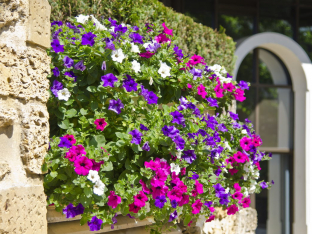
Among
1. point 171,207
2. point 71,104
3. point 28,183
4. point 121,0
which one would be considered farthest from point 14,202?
point 121,0

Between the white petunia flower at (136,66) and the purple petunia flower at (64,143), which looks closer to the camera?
the purple petunia flower at (64,143)

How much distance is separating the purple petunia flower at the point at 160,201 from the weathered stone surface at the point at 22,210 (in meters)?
0.68

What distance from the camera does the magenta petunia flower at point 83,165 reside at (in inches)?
83.3

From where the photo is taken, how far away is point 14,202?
1698 mm

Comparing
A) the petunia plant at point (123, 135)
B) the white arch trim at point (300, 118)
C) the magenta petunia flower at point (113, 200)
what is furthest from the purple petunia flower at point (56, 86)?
the white arch trim at point (300, 118)

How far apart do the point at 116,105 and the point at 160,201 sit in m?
0.60

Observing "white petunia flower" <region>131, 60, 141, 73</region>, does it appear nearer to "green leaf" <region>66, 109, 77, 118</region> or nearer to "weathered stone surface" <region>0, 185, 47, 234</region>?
"green leaf" <region>66, 109, 77, 118</region>

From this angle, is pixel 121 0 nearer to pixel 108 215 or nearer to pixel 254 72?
pixel 108 215

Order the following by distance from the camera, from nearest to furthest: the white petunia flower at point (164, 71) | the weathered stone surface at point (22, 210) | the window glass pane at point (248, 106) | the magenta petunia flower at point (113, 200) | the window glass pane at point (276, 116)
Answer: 1. the weathered stone surface at point (22, 210)
2. the magenta petunia flower at point (113, 200)
3. the white petunia flower at point (164, 71)
4. the window glass pane at point (248, 106)
5. the window glass pane at point (276, 116)

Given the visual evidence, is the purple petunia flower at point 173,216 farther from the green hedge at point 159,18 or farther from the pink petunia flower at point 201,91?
the green hedge at point 159,18

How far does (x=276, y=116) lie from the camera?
736 cm

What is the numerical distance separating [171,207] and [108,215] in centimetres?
39

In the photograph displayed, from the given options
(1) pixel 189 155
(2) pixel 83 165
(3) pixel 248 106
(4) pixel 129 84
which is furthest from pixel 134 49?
(3) pixel 248 106

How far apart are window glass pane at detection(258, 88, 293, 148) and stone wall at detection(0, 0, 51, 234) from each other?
5791 mm
